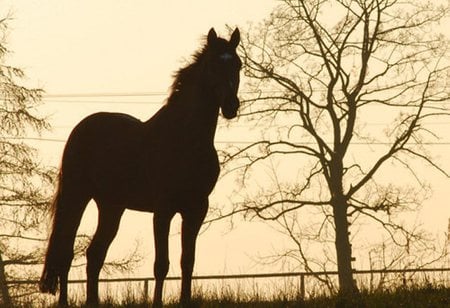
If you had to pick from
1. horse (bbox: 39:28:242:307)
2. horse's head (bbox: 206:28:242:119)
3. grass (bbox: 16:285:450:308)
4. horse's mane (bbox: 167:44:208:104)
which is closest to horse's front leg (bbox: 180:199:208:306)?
horse (bbox: 39:28:242:307)

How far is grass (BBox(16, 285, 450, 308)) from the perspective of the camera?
41.5 ft

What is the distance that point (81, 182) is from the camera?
14305 mm

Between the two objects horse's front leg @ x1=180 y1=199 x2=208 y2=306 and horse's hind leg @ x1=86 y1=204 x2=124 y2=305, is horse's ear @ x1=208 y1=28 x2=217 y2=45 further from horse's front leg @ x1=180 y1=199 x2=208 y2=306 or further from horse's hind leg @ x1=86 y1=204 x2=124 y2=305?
horse's hind leg @ x1=86 y1=204 x2=124 y2=305

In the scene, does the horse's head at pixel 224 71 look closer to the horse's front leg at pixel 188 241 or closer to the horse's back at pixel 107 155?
the horse's front leg at pixel 188 241

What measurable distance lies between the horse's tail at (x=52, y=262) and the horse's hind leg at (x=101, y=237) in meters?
0.42

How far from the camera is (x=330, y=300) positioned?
511 inches

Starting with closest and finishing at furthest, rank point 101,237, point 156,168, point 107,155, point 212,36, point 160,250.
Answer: point 212,36
point 160,250
point 156,168
point 107,155
point 101,237

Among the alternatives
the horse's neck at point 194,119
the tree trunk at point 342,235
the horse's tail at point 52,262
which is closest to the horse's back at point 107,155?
the horse's tail at point 52,262

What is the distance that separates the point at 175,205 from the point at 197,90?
51.1 inches

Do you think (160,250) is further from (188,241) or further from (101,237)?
(101,237)

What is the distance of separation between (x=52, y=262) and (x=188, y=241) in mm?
2640

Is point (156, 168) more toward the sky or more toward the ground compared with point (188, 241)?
more toward the sky

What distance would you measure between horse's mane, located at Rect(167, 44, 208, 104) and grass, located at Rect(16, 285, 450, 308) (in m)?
2.35

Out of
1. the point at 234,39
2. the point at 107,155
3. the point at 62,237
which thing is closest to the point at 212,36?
the point at 234,39
